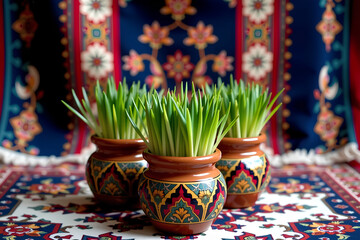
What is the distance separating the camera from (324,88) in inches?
59.6

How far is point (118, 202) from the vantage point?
967mm

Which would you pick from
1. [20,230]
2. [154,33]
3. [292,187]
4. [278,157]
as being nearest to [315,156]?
[278,157]

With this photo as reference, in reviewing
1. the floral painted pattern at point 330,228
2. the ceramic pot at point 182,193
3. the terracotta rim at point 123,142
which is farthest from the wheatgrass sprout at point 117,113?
the floral painted pattern at point 330,228

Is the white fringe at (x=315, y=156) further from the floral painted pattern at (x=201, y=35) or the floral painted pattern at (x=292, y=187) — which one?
the floral painted pattern at (x=201, y=35)

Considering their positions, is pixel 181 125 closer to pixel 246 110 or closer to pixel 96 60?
pixel 246 110

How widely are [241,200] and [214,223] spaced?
0.28 feet

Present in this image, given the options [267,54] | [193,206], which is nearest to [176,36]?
[267,54]

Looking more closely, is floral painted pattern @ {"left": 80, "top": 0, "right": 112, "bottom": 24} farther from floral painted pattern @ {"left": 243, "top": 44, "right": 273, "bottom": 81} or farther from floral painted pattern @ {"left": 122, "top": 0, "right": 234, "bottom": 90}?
floral painted pattern @ {"left": 243, "top": 44, "right": 273, "bottom": 81}

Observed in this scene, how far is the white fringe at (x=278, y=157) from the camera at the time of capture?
4.48 feet

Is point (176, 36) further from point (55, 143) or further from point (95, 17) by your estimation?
point (55, 143)

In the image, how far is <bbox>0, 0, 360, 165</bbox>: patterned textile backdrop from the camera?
1.49 meters

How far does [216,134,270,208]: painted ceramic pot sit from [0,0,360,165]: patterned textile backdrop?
49 cm

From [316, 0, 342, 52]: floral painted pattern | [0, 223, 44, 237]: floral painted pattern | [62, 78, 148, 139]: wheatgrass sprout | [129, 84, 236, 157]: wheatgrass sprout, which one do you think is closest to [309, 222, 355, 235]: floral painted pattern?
[129, 84, 236, 157]: wheatgrass sprout

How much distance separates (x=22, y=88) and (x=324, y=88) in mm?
846
